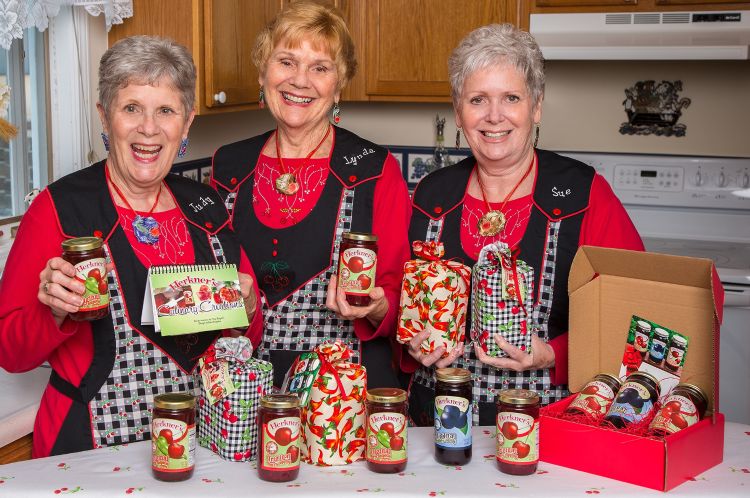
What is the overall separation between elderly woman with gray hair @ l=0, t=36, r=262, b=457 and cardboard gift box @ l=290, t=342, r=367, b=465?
35 cm

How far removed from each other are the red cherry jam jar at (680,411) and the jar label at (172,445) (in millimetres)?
739

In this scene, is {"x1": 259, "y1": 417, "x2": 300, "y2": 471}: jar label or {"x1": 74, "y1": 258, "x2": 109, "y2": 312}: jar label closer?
{"x1": 259, "y1": 417, "x2": 300, "y2": 471}: jar label

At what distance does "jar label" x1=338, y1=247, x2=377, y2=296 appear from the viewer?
1.65 metres

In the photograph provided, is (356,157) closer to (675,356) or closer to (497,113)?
(497,113)

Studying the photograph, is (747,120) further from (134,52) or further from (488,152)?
(134,52)

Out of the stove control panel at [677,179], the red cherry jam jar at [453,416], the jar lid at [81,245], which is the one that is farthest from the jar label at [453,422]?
the stove control panel at [677,179]

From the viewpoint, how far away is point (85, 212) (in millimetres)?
1757

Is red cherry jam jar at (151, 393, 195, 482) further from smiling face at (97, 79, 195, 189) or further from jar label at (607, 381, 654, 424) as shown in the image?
jar label at (607, 381, 654, 424)

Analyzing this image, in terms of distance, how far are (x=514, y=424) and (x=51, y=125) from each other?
189 cm

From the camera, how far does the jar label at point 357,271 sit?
1.65m

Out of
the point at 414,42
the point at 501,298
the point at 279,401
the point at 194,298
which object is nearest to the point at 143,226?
the point at 194,298

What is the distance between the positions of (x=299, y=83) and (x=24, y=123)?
3.60ft

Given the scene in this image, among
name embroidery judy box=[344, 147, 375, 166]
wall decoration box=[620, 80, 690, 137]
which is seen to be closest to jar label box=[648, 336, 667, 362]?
name embroidery judy box=[344, 147, 375, 166]

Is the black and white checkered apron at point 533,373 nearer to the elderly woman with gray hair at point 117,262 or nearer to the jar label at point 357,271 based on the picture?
the jar label at point 357,271
